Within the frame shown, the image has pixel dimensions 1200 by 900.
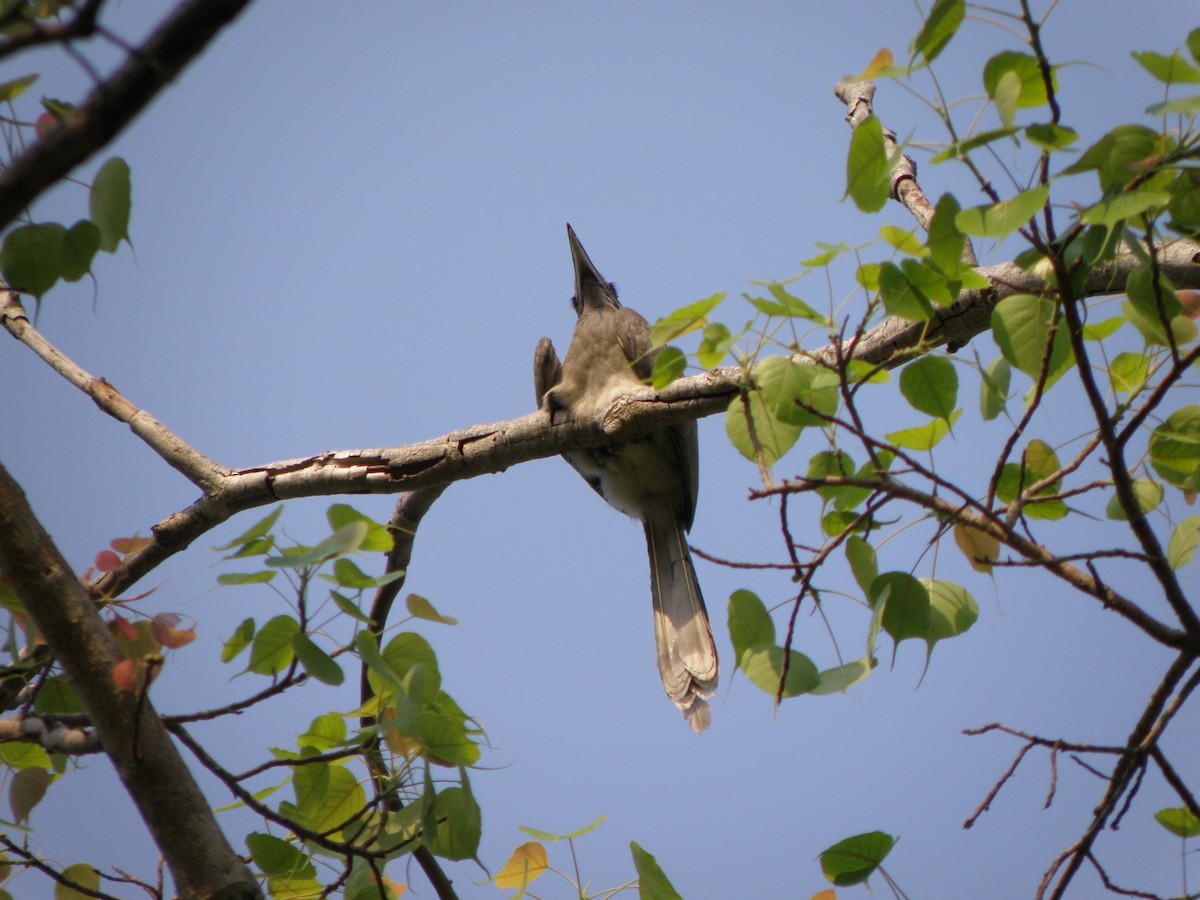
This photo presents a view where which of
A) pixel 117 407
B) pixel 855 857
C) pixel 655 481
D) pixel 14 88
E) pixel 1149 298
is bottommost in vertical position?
pixel 855 857

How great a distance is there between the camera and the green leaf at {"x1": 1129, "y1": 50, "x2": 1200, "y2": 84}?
143 centimetres

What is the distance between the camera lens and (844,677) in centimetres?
166

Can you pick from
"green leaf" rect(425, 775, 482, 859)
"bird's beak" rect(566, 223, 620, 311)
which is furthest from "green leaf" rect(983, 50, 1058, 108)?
"bird's beak" rect(566, 223, 620, 311)

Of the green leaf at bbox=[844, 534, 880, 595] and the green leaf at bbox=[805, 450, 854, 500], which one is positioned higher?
the green leaf at bbox=[805, 450, 854, 500]

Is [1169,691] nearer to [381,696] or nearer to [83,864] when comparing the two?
[381,696]

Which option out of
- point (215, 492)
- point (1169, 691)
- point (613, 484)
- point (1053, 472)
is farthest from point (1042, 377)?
point (613, 484)

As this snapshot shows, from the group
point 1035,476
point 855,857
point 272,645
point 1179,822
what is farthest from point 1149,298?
point 272,645

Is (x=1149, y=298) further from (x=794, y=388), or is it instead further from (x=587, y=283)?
(x=587, y=283)

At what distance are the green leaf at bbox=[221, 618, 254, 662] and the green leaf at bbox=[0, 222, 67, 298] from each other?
27.6 inches

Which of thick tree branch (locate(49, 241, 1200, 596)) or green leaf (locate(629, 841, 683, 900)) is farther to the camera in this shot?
thick tree branch (locate(49, 241, 1200, 596))

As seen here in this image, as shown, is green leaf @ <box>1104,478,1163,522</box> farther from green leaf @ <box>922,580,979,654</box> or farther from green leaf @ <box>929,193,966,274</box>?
green leaf @ <box>929,193,966,274</box>

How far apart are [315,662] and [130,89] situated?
1.10m

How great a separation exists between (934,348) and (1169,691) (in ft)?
2.52

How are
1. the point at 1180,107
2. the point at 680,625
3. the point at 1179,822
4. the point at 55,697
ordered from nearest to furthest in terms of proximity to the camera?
the point at 1180,107
the point at 1179,822
the point at 55,697
the point at 680,625
